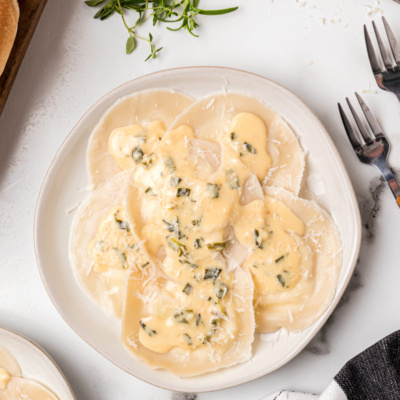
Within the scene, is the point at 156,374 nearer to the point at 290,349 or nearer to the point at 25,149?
the point at 290,349

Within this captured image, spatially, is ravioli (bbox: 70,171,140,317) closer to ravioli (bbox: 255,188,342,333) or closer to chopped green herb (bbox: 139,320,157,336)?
chopped green herb (bbox: 139,320,157,336)

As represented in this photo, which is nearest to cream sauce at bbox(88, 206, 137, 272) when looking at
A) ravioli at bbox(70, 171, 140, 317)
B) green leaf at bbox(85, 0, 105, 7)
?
ravioli at bbox(70, 171, 140, 317)

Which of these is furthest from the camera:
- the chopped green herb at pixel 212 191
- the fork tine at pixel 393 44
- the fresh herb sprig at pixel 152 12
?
the fresh herb sprig at pixel 152 12

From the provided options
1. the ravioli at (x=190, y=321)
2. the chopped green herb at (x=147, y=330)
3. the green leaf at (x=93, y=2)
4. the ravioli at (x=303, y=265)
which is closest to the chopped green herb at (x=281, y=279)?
the ravioli at (x=303, y=265)

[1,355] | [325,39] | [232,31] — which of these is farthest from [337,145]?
[1,355]

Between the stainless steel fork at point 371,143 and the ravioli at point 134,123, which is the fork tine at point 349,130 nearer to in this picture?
the stainless steel fork at point 371,143

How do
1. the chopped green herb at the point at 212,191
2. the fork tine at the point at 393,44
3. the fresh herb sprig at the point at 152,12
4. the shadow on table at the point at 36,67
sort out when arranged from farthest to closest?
the shadow on table at the point at 36,67 < the fresh herb sprig at the point at 152,12 < the fork tine at the point at 393,44 < the chopped green herb at the point at 212,191
